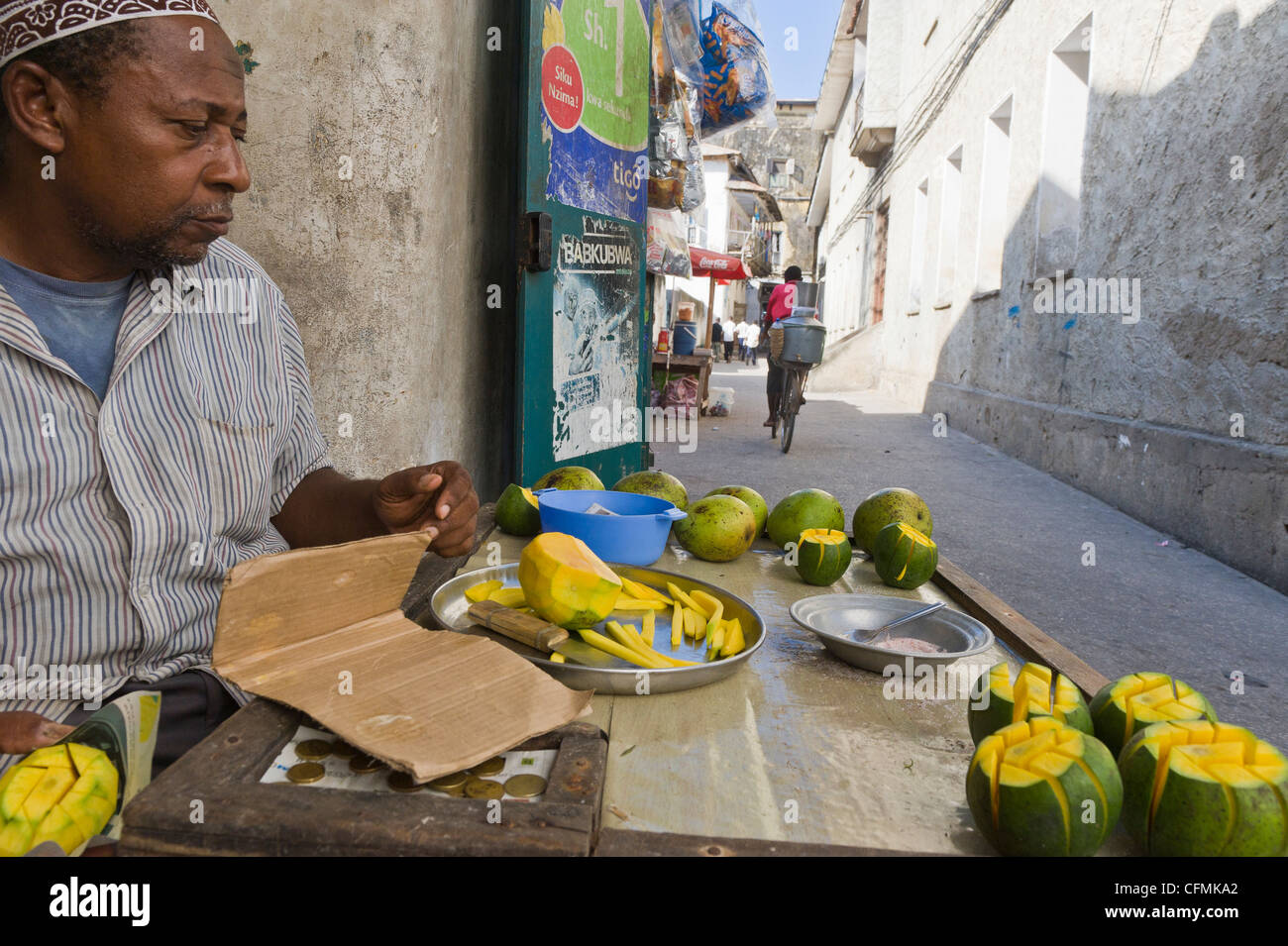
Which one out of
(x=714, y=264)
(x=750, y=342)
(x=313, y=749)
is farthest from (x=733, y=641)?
(x=750, y=342)

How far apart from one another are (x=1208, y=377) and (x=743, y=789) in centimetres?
491

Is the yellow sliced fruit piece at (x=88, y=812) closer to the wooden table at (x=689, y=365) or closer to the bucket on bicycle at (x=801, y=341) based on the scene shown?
the bucket on bicycle at (x=801, y=341)

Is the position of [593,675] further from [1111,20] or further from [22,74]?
[1111,20]

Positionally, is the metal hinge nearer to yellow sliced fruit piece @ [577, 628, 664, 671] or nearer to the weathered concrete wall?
the weathered concrete wall

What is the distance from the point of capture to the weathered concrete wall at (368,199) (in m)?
2.56

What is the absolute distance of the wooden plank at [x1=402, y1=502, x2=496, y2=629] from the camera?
1454 millimetres

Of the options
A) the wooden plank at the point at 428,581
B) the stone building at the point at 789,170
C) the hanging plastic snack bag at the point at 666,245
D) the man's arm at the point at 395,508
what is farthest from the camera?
the stone building at the point at 789,170

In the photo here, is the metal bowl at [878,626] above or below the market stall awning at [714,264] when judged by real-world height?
below

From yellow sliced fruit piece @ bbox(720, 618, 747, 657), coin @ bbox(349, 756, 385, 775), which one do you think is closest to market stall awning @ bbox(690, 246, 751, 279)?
yellow sliced fruit piece @ bbox(720, 618, 747, 657)

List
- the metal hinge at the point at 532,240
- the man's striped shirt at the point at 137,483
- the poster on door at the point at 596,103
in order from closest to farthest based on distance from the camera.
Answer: the man's striped shirt at the point at 137,483 < the metal hinge at the point at 532,240 < the poster on door at the point at 596,103

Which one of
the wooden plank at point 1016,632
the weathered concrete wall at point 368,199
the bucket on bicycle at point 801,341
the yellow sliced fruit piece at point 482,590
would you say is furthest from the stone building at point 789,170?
the yellow sliced fruit piece at point 482,590

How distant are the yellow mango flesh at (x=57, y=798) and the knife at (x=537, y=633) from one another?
52 cm

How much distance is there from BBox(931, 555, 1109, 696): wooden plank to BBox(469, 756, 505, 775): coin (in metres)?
0.85
